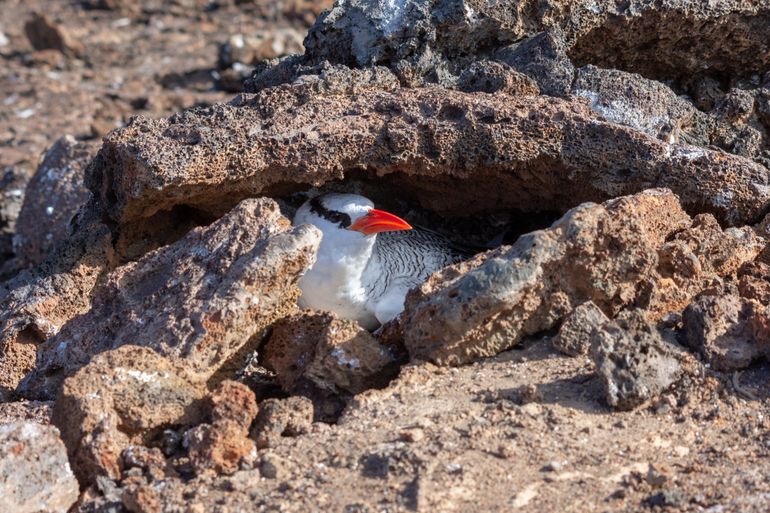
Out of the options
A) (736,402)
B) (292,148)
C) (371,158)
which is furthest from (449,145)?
(736,402)

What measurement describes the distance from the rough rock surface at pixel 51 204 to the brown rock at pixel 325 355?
3.08 metres

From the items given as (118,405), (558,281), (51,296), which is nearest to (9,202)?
(51,296)

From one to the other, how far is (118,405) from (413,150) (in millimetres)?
1974

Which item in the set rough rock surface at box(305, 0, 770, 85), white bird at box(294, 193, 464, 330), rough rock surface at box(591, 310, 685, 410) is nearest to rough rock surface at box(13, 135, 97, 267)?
rough rock surface at box(305, 0, 770, 85)

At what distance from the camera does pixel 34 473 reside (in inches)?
154

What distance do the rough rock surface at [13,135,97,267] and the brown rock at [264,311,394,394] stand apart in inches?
121

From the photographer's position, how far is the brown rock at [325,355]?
448 cm

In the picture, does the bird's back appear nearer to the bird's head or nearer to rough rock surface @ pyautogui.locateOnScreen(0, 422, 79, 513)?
the bird's head

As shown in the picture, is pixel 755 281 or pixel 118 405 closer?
pixel 118 405

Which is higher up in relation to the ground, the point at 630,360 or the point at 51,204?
the point at 630,360

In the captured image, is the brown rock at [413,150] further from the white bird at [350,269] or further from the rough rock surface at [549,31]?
the rough rock surface at [549,31]

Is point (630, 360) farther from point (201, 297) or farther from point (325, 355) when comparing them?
point (201, 297)

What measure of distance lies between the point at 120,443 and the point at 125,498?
0.34 meters

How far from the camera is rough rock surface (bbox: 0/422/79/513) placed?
3873mm
